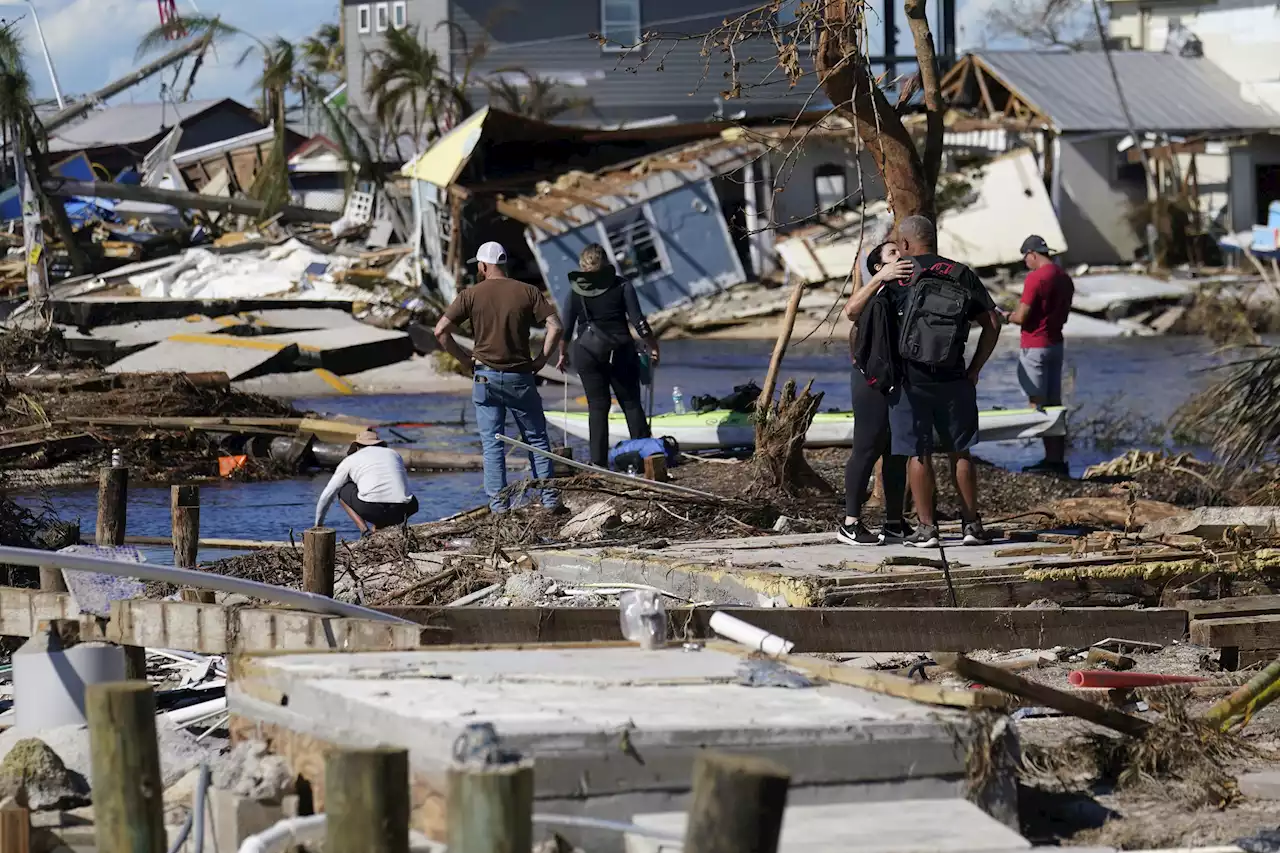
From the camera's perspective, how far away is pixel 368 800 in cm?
418

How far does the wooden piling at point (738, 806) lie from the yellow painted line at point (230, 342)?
2228 centimetres

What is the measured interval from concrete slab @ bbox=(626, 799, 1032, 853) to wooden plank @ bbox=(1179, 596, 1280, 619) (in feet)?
11.7

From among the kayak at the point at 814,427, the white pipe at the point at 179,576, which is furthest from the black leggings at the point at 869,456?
the kayak at the point at 814,427

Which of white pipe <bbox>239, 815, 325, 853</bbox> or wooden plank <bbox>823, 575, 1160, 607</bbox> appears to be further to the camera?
wooden plank <bbox>823, 575, 1160, 607</bbox>

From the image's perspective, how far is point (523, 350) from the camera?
12.6 meters

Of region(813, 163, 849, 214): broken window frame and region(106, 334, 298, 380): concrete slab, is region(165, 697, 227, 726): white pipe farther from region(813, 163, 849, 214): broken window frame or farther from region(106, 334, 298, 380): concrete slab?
region(813, 163, 849, 214): broken window frame

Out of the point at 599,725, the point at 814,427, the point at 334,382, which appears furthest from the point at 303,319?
the point at 599,725

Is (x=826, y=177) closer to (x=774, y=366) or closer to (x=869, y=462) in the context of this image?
(x=774, y=366)

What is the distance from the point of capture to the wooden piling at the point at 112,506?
997 centimetres

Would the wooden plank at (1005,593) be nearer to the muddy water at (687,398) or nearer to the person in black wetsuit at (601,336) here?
the muddy water at (687,398)

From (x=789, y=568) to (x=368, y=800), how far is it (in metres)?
5.20

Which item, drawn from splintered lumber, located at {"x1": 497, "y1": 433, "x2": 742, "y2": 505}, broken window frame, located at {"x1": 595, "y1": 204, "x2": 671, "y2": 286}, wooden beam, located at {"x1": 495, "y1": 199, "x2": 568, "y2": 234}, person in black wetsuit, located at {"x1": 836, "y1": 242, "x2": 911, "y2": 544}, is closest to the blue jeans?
splintered lumber, located at {"x1": 497, "y1": 433, "x2": 742, "y2": 505}

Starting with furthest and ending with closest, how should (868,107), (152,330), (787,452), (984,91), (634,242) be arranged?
1. (984,91)
2. (634,242)
3. (152,330)
4. (787,452)
5. (868,107)

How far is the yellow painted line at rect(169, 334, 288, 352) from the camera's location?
84.0ft
